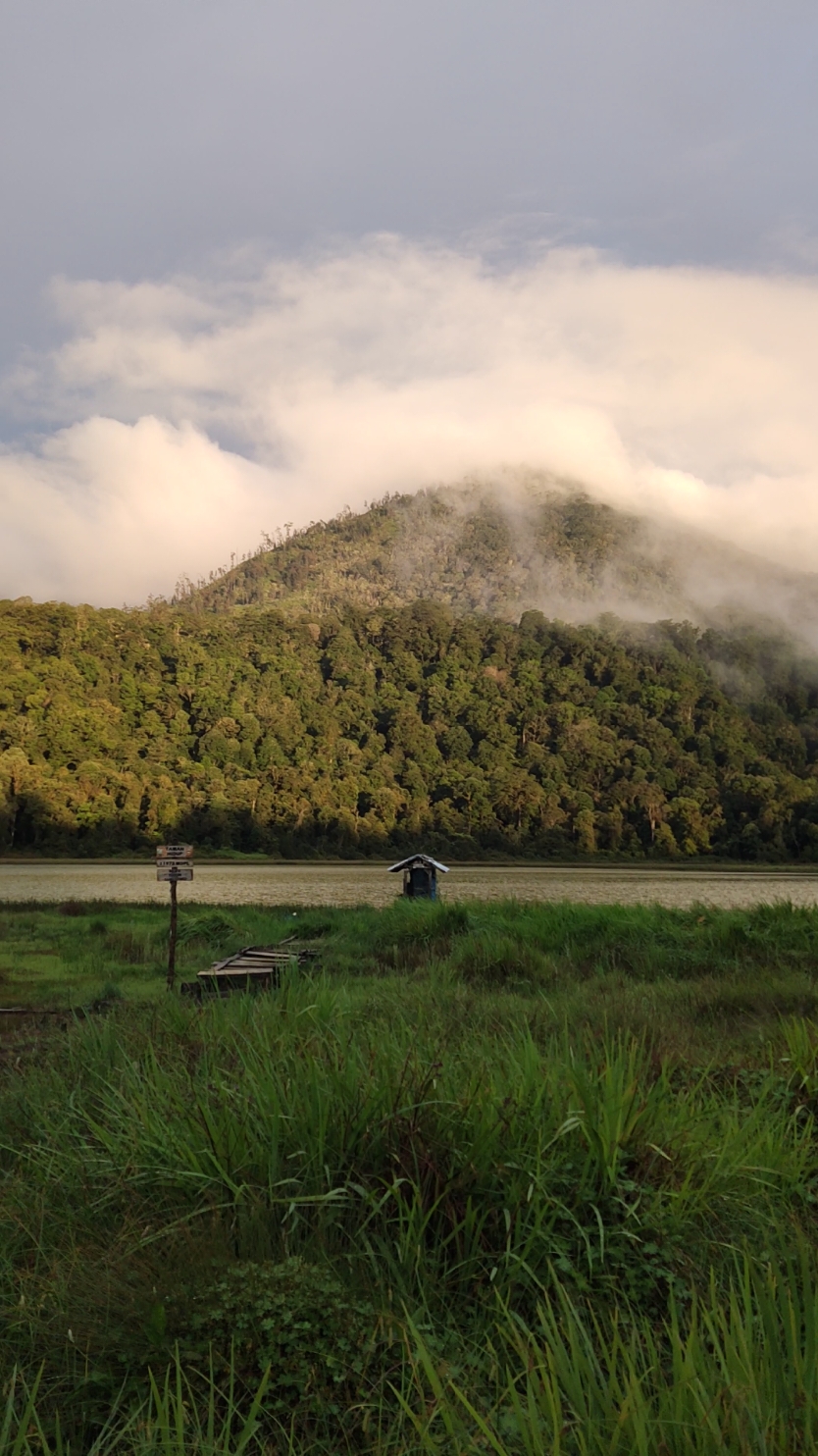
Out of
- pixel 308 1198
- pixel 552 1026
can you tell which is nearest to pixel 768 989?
pixel 552 1026

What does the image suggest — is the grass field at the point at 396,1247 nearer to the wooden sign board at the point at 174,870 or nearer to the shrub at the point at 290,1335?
the shrub at the point at 290,1335

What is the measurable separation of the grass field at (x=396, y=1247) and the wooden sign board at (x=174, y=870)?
6.69 meters

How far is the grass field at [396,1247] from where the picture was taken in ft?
6.75

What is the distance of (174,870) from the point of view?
12070mm

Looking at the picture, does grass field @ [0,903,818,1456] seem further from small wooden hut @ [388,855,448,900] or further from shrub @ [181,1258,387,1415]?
small wooden hut @ [388,855,448,900]

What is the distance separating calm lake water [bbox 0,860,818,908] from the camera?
37.7 meters

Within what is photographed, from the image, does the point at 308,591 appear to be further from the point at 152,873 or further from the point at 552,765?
the point at 152,873

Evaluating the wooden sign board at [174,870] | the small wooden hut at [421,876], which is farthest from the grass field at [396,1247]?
the small wooden hut at [421,876]

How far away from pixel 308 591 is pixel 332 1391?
7563 inches

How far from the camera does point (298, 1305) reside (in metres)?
2.54

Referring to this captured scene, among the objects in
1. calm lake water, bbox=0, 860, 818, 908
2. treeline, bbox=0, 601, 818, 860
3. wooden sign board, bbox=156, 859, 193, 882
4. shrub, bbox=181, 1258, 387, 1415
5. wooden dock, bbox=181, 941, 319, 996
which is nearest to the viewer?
shrub, bbox=181, 1258, 387, 1415

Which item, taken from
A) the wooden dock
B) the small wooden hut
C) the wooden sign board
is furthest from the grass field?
the small wooden hut

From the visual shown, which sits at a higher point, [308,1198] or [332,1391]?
[308,1198]

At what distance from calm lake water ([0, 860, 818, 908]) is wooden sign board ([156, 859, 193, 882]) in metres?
14.7
